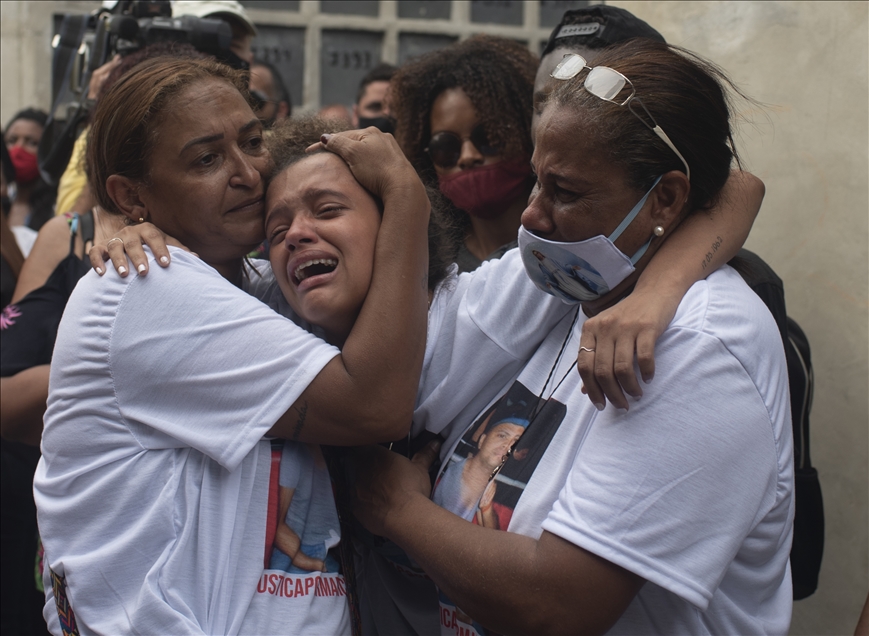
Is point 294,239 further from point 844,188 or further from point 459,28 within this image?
point 459,28

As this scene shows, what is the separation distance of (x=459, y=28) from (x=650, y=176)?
5.70 m

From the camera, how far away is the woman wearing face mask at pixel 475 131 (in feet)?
10.4

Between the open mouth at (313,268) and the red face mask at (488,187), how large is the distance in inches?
48.5

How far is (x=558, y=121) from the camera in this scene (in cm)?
178

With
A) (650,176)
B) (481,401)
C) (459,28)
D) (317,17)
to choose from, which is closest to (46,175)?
(481,401)

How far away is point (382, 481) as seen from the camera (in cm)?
198

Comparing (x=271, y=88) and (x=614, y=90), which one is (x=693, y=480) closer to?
(x=614, y=90)

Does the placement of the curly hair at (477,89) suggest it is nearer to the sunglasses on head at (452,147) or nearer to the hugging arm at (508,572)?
the sunglasses on head at (452,147)

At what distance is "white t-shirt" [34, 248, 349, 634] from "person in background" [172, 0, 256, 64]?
98.5 inches

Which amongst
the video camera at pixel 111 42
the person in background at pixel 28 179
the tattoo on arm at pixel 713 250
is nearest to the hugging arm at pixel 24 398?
the video camera at pixel 111 42

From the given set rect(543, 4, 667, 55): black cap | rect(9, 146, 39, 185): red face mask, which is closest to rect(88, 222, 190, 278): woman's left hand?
rect(543, 4, 667, 55): black cap

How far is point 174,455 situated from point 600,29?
199 cm

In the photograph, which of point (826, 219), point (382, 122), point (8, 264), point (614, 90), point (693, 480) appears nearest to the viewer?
point (693, 480)

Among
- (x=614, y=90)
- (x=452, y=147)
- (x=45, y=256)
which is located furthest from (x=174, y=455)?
(x=452, y=147)
